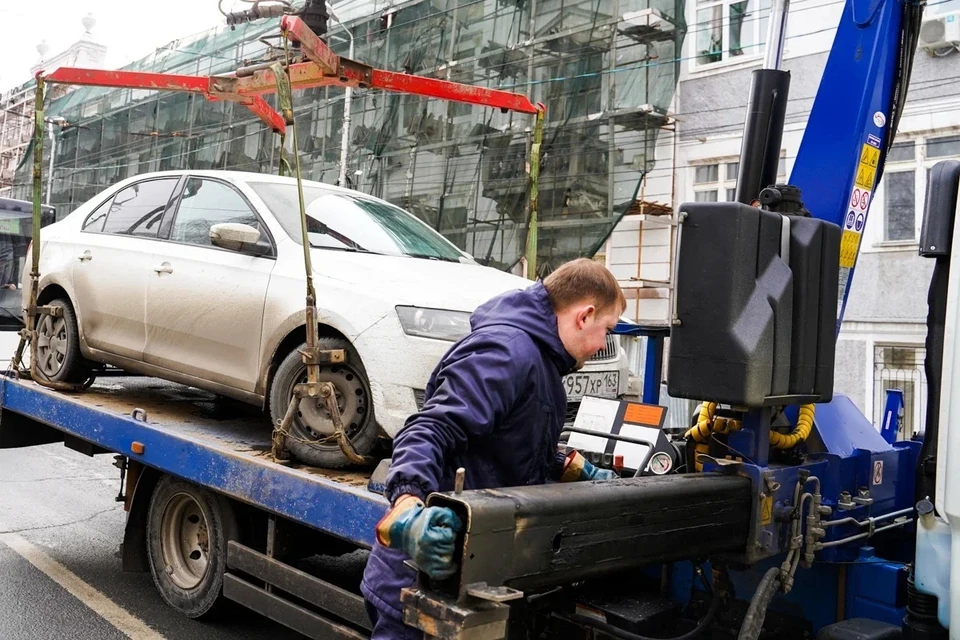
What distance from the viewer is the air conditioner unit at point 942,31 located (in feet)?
42.4

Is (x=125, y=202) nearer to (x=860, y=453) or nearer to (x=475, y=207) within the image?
(x=860, y=453)

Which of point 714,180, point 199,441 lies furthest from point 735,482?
point 714,180

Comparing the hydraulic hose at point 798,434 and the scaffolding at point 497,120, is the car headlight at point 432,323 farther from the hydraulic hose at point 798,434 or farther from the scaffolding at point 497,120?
the scaffolding at point 497,120

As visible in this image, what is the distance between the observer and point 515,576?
2.09 meters

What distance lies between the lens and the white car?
4.18 metres

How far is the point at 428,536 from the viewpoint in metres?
1.93

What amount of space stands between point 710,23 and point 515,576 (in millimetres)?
16401

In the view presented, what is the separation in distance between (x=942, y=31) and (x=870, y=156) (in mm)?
11275

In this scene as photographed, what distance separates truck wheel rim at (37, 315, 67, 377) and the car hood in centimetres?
235

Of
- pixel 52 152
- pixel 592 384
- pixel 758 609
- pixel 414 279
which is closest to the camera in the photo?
pixel 758 609

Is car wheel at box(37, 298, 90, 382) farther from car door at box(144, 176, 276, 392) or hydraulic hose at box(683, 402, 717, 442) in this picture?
hydraulic hose at box(683, 402, 717, 442)

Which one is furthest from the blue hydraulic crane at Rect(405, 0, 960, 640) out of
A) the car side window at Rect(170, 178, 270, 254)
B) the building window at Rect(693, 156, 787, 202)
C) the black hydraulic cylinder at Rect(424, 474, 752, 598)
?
the building window at Rect(693, 156, 787, 202)

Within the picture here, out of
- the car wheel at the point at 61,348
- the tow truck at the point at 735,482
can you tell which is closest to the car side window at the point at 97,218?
the car wheel at the point at 61,348

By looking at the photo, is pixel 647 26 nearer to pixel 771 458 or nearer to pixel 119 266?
pixel 119 266
